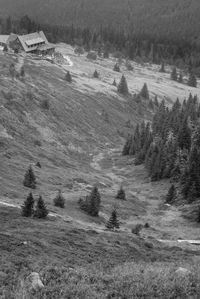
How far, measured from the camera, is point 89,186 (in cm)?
6719

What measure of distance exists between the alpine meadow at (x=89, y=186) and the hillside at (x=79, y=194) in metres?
0.12

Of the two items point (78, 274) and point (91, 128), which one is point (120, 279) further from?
point (91, 128)

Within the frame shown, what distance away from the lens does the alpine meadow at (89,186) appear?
17.8 metres

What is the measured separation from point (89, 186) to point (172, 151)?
27582 millimetres

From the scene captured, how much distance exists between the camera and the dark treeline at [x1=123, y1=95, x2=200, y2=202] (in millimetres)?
68544

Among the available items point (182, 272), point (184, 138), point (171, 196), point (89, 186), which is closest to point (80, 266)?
point (182, 272)

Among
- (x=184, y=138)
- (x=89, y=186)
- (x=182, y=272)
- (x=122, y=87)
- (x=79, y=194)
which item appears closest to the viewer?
(x=182, y=272)

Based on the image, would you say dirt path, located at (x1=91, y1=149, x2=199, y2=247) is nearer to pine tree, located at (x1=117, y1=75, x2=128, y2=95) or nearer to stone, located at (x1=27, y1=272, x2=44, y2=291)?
stone, located at (x1=27, y1=272, x2=44, y2=291)

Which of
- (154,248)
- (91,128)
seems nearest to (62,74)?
(91,128)

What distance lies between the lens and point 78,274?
17844 mm

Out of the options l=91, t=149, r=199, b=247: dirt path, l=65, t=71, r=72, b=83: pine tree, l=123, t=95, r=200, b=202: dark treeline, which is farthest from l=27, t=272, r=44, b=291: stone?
l=65, t=71, r=72, b=83: pine tree

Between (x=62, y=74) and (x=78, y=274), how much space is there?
140m

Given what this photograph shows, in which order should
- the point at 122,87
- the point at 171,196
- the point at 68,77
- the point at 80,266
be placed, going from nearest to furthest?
the point at 80,266
the point at 171,196
the point at 68,77
the point at 122,87

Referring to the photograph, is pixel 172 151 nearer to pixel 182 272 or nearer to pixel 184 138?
pixel 184 138
